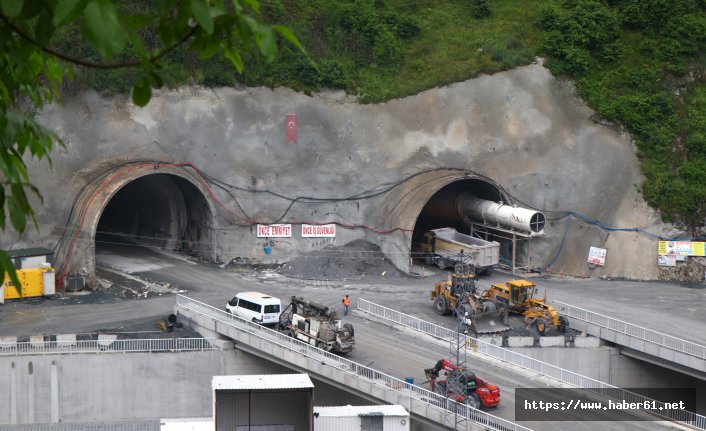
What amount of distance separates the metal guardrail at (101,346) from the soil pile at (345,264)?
12596 mm

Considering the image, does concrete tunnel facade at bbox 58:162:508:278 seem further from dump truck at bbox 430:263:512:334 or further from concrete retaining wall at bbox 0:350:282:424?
concrete retaining wall at bbox 0:350:282:424

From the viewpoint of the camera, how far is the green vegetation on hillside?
184ft

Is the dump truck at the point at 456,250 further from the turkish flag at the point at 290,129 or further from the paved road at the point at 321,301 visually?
the turkish flag at the point at 290,129

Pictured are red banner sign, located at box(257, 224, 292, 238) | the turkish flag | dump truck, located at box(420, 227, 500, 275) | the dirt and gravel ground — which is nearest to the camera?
the dirt and gravel ground

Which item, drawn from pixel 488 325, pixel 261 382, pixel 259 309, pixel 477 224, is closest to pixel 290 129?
pixel 477 224

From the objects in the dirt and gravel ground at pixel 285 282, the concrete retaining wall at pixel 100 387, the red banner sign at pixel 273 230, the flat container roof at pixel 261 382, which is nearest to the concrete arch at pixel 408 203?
the dirt and gravel ground at pixel 285 282

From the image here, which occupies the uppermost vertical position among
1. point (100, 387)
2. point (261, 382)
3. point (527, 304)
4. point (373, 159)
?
point (373, 159)

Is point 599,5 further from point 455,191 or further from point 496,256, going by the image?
point 496,256

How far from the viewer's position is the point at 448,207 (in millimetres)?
59844

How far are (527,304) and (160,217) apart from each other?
25680mm

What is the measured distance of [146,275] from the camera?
51.2 m

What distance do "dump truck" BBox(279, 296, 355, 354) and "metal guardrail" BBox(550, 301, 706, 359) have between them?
1226 centimetres

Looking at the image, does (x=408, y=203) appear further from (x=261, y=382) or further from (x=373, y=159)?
(x=261, y=382)

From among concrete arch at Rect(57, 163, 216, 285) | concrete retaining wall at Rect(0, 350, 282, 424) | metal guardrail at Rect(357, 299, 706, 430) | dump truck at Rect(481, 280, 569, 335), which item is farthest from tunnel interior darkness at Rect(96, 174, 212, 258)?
dump truck at Rect(481, 280, 569, 335)
